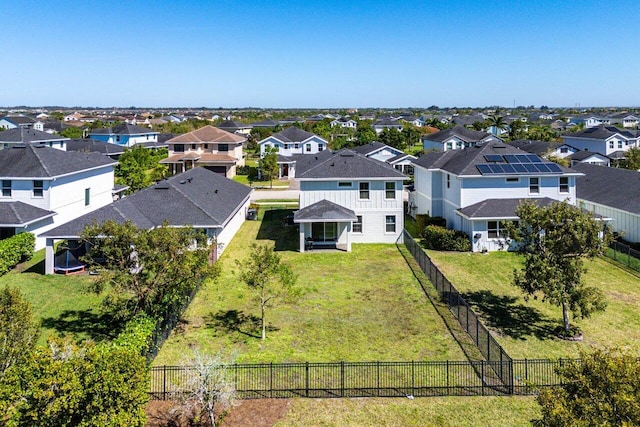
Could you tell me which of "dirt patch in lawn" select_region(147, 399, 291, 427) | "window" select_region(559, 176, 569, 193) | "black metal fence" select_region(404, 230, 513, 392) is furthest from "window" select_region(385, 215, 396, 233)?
"dirt patch in lawn" select_region(147, 399, 291, 427)

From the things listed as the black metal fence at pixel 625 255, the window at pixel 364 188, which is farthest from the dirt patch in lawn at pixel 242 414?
the black metal fence at pixel 625 255

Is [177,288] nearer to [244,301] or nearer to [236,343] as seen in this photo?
[236,343]

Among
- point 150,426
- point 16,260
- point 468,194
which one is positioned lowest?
point 150,426

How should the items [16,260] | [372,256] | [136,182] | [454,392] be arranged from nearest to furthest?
[454,392] → [16,260] → [372,256] → [136,182]

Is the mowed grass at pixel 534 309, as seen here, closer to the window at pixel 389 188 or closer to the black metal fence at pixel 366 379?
the black metal fence at pixel 366 379

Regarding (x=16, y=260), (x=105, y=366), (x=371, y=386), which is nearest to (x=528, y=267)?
(x=371, y=386)

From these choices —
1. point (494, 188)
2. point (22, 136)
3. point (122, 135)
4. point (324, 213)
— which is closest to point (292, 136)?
point (122, 135)
